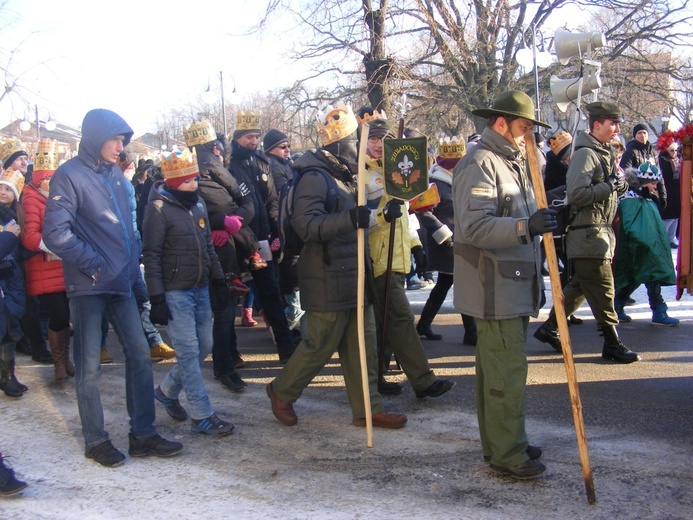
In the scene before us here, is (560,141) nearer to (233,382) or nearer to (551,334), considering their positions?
(551,334)

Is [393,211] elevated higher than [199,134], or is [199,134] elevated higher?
[199,134]

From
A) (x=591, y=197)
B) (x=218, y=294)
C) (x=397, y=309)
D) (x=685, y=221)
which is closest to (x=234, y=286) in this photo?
(x=218, y=294)

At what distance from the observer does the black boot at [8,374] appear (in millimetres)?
5781

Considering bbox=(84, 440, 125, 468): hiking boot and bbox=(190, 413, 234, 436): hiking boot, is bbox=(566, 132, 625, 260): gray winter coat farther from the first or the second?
bbox=(84, 440, 125, 468): hiking boot

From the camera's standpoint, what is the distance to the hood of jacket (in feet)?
14.5

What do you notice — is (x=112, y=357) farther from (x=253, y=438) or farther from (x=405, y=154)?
(x=405, y=154)

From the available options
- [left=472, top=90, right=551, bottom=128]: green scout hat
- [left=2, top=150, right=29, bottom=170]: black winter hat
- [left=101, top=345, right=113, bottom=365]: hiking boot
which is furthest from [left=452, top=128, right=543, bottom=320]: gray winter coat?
[left=2, top=150, right=29, bottom=170]: black winter hat

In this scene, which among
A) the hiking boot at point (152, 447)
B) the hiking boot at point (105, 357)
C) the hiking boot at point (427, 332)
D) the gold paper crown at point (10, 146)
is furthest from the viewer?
the gold paper crown at point (10, 146)

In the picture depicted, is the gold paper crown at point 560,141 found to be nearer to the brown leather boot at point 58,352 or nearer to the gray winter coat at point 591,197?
the gray winter coat at point 591,197

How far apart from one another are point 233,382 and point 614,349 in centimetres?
A: 326

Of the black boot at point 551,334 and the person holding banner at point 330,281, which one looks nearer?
the person holding banner at point 330,281

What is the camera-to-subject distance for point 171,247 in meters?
4.91

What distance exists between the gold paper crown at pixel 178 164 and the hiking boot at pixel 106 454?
5.78ft

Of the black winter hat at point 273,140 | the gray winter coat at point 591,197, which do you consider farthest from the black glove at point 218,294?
the gray winter coat at point 591,197
